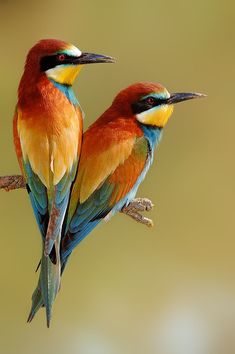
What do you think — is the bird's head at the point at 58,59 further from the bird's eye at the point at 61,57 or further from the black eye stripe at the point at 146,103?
the black eye stripe at the point at 146,103

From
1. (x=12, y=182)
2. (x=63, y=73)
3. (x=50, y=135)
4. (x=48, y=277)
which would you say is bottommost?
(x=48, y=277)

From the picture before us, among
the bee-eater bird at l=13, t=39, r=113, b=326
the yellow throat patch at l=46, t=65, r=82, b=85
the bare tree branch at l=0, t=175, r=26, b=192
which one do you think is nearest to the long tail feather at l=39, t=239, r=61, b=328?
the bee-eater bird at l=13, t=39, r=113, b=326

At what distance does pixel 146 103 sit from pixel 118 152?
0.14 metres

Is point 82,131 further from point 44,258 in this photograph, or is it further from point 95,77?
point 95,77

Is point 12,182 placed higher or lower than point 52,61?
lower

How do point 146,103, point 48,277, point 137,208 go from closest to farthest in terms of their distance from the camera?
point 48,277
point 146,103
point 137,208

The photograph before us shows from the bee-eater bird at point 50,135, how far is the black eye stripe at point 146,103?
0.45 feet

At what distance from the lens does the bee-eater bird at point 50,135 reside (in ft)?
5.51

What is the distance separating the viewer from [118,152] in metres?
1.84

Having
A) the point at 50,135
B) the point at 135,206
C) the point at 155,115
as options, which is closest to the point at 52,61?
the point at 50,135

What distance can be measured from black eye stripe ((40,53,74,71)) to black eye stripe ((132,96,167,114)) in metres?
0.20

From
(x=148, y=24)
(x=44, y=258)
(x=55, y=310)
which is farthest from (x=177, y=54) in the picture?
(x=44, y=258)

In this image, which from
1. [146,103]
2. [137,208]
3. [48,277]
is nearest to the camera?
[48,277]

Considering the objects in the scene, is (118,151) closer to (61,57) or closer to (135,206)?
(135,206)
